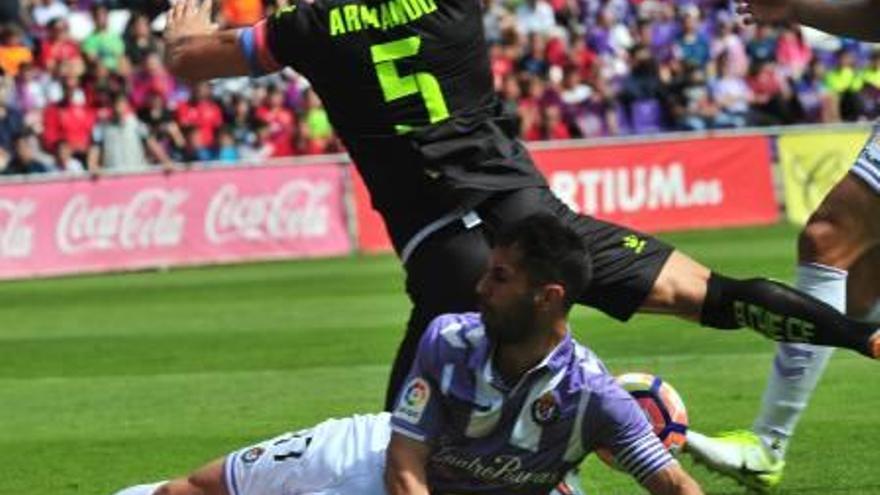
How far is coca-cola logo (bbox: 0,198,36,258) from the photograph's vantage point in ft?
67.1

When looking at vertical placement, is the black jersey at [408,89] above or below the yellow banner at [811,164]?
above

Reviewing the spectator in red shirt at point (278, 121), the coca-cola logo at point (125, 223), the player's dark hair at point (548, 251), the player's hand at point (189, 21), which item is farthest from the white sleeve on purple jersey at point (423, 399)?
the spectator in red shirt at point (278, 121)

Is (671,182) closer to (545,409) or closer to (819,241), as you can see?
(819,241)

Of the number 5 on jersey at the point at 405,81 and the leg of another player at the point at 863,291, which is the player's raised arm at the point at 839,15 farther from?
the number 5 on jersey at the point at 405,81

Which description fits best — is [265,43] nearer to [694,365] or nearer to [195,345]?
[694,365]

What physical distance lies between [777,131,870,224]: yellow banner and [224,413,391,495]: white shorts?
60.6 ft

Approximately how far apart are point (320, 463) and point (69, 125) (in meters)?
18.9

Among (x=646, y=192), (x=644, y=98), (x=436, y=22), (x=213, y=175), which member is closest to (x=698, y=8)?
(x=644, y=98)

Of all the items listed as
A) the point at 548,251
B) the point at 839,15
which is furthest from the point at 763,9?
the point at 548,251

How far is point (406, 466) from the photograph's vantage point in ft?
16.6

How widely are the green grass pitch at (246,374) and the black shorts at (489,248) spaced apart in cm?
120

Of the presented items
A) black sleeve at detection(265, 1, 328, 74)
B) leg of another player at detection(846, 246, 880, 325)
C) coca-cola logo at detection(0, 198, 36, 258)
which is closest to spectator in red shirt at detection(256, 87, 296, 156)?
coca-cola logo at detection(0, 198, 36, 258)

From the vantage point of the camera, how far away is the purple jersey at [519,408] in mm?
5047

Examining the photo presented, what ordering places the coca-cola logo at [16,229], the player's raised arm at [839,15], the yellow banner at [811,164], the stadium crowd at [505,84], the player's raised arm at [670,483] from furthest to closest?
the stadium crowd at [505,84] → the yellow banner at [811,164] → the coca-cola logo at [16,229] → the player's raised arm at [839,15] → the player's raised arm at [670,483]
